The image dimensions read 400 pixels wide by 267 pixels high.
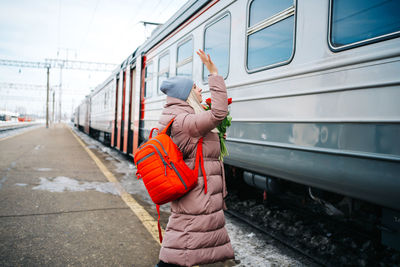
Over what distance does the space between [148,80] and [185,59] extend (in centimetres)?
232

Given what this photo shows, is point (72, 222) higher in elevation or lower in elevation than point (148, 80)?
lower

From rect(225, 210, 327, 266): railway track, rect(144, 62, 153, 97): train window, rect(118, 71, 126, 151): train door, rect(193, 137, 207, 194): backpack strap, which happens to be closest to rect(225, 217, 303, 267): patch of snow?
rect(225, 210, 327, 266): railway track

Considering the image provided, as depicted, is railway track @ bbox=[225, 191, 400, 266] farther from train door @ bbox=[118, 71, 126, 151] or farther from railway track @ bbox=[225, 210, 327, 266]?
train door @ bbox=[118, 71, 126, 151]

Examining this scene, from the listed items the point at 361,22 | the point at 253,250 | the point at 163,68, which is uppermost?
the point at 163,68

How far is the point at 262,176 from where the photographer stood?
11.9 feet

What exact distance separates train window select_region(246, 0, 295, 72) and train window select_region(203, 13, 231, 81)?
474mm

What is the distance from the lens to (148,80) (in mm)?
7410

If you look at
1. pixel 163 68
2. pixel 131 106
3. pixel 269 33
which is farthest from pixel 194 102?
pixel 131 106

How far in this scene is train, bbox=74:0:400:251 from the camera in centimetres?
213

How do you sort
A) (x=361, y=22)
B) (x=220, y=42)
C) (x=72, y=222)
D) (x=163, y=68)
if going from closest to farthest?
(x=361, y=22), (x=72, y=222), (x=220, y=42), (x=163, y=68)

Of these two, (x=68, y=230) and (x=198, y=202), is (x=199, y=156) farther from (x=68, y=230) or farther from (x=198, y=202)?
(x=68, y=230)

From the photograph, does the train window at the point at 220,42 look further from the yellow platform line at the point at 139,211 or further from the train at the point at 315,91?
the yellow platform line at the point at 139,211

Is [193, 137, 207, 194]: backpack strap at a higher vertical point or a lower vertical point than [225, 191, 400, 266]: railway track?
higher

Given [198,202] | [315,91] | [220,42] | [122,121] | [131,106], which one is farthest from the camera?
[122,121]
